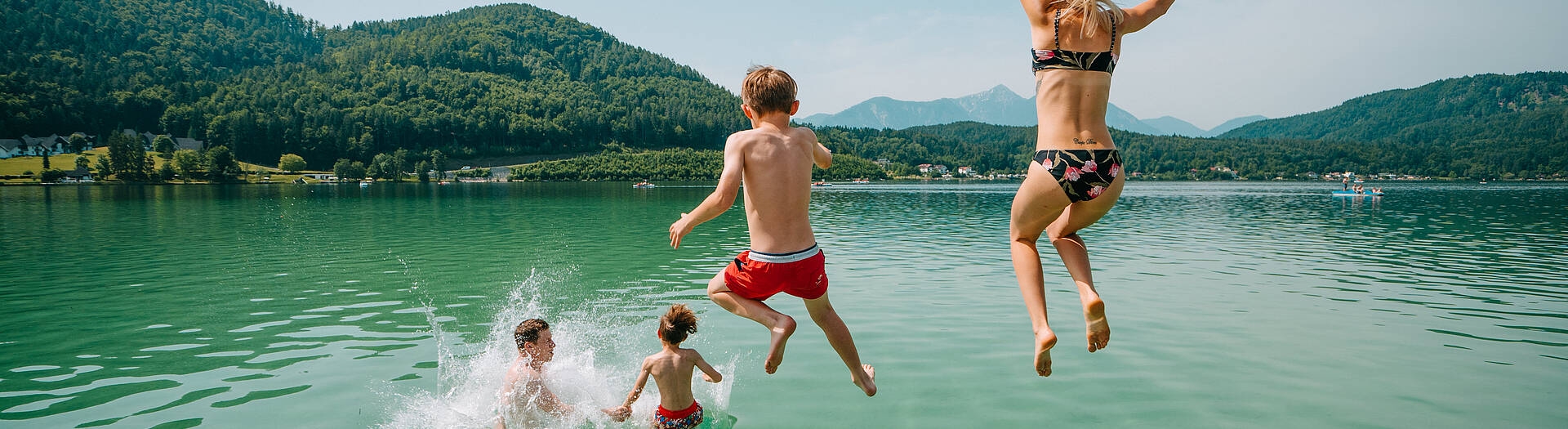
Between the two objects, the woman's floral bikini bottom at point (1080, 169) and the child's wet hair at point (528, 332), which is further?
the child's wet hair at point (528, 332)

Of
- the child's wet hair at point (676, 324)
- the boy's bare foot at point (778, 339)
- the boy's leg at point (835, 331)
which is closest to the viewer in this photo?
the boy's bare foot at point (778, 339)

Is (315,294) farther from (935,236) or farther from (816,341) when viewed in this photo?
(935,236)

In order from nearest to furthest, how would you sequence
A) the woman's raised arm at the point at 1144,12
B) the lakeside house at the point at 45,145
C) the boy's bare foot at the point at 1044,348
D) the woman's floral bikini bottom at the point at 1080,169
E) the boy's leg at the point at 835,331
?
the woman's floral bikini bottom at the point at 1080,169 → the boy's bare foot at the point at 1044,348 → the woman's raised arm at the point at 1144,12 → the boy's leg at the point at 835,331 → the lakeside house at the point at 45,145

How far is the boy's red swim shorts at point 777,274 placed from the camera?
4664 millimetres

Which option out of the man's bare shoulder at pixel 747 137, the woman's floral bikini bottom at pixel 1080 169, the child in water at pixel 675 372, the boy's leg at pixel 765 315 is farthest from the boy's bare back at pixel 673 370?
the woman's floral bikini bottom at pixel 1080 169

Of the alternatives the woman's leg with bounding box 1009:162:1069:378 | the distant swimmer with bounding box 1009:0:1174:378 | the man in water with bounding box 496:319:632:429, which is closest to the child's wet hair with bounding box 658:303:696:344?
the man in water with bounding box 496:319:632:429

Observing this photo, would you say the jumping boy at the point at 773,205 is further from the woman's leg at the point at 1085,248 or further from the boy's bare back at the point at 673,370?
the boy's bare back at the point at 673,370

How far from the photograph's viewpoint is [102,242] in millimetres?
25969

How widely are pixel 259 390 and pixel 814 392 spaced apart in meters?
6.03

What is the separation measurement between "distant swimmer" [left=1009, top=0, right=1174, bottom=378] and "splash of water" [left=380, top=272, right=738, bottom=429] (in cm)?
452

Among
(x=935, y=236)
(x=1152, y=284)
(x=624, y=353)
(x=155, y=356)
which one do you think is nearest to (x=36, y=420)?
(x=155, y=356)

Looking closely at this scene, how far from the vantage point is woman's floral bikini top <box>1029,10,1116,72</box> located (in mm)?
3855

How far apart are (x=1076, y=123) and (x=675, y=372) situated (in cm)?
378

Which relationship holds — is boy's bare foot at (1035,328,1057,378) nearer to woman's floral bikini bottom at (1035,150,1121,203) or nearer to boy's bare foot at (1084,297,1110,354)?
boy's bare foot at (1084,297,1110,354)
